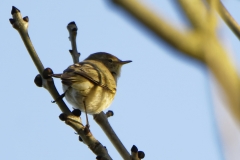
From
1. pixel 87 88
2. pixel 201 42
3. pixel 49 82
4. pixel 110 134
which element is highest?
pixel 87 88

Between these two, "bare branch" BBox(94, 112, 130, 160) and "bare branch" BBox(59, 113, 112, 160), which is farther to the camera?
"bare branch" BBox(94, 112, 130, 160)

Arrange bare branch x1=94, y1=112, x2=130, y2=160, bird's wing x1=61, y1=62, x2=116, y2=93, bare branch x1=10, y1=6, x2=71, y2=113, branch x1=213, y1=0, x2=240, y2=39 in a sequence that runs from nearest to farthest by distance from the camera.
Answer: branch x1=213, y1=0, x2=240, y2=39 < bare branch x1=10, y1=6, x2=71, y2=113 < bare branch x1=94, y1=112, x2=130, y2=160 < bird's wing x1=61, y1=62, x2=116, y2=93

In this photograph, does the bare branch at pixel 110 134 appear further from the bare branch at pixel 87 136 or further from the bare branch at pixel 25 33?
the bare branch at pixel 25 33

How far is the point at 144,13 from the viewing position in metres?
1.30

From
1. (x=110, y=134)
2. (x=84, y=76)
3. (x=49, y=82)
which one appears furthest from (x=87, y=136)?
(x=84, y=76)

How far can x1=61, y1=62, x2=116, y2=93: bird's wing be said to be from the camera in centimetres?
562

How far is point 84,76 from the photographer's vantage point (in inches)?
229

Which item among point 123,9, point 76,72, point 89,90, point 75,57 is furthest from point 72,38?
point 123,9

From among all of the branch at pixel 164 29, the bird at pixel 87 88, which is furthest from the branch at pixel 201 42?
the bird at pixel 87 88

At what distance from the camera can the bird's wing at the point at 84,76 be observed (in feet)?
18.4

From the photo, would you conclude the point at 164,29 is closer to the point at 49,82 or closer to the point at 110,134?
the point at 49,82

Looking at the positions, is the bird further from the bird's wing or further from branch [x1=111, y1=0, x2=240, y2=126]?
branch [x1=111, y1=0, x2=240, y2=126]

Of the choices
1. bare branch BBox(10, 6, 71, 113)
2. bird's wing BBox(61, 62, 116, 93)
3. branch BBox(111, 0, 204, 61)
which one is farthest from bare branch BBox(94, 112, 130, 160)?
branch BBox(111, 0, 204, 61)

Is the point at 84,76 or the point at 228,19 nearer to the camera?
the point at 228,19
